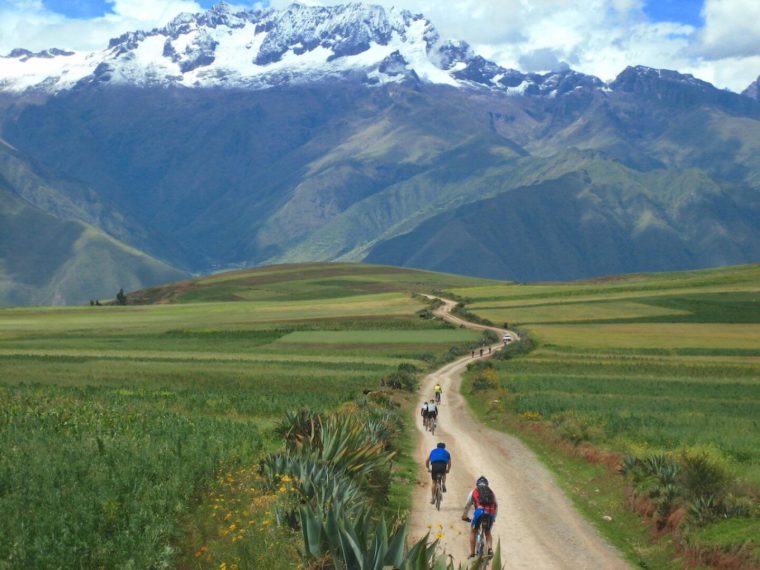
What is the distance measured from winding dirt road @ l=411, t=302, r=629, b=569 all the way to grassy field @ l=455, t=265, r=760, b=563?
158cm

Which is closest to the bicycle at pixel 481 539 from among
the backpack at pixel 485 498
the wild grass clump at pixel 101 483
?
the backpack at pixel 485 498

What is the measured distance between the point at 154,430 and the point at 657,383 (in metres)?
42.1

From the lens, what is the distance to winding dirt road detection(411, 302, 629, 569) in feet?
67.1

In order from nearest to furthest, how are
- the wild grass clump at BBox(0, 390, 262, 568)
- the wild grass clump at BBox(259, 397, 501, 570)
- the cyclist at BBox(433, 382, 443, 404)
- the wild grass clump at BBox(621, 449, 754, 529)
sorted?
the wild grass clump at BBox(259, 397, 501, 570) → the wild grass clump at BBox(0, 390, 262, 568) → the wild grass clump at BBox(621, 449, 754, 529) → the cyclist at BBox(433, 382, 443, 404)

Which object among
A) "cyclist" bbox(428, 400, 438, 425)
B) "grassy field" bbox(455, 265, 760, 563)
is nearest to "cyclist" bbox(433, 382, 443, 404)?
"grassy field" bbox(455, 265, 760, 563)

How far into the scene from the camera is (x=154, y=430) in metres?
29.7

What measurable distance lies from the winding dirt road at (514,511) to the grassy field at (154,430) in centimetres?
492

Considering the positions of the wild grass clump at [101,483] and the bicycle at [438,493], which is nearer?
the wild grass clump at [101,483]

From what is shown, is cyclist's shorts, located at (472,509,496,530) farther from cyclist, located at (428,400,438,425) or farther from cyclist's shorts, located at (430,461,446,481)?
cyclist, located at (428,400,438,425)

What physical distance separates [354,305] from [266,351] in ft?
226

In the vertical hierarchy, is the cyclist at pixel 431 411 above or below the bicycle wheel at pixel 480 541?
above

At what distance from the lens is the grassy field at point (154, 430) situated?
16.9 meters

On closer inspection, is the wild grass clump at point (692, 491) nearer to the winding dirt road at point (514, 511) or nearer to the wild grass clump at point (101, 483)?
the winding dirt road at point (514, 511)

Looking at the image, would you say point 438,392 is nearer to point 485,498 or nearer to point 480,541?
point 485,498
